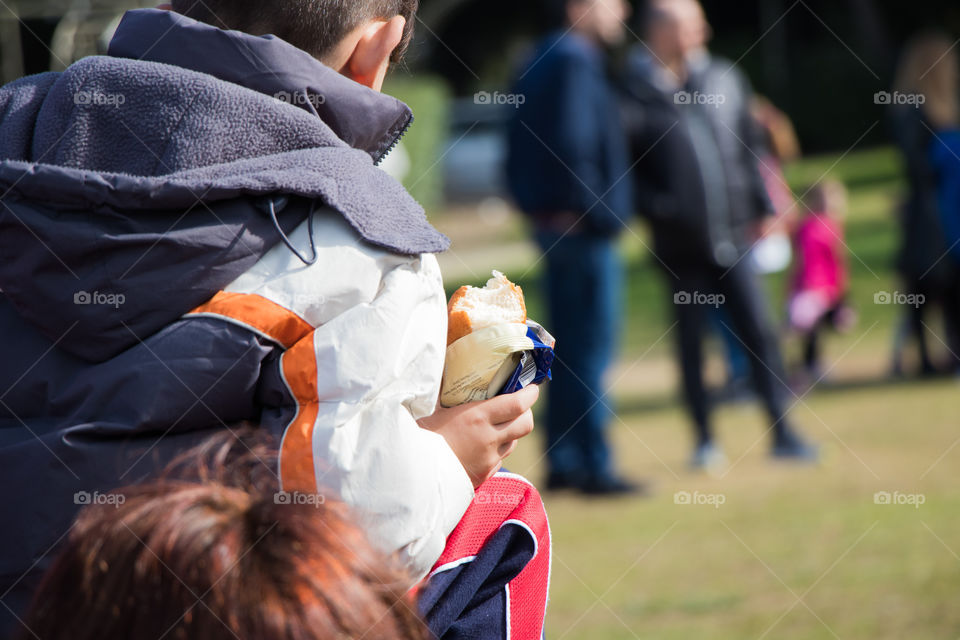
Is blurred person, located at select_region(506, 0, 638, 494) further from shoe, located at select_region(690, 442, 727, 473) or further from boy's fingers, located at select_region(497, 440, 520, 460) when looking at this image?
boy's fingers, located at select_region(497, 440, 520, 460)

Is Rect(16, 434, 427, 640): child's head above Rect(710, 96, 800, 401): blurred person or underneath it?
above

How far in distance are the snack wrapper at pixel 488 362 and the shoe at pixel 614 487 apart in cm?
379

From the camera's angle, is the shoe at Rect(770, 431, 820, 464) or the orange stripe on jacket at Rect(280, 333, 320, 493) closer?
the orange stripe on jacket at Rect(280, 333, 320, 493)

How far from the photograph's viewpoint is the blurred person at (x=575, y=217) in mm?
5590

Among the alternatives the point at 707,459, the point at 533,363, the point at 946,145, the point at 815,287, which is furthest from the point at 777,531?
the point at 815,287

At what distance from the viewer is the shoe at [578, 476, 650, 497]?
216 inches

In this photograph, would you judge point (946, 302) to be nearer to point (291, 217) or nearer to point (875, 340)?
point (875, 340)

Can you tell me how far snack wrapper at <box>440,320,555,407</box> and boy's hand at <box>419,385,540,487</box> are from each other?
2 centimetres

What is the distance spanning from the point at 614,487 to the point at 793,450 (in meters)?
1.02

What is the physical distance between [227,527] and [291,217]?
62 centimetres

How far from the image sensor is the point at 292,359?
1527mm

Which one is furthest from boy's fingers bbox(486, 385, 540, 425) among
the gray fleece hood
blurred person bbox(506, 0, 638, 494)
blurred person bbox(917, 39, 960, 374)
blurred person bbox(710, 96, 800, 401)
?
blurred person bbox(917, 39, 960, 374)

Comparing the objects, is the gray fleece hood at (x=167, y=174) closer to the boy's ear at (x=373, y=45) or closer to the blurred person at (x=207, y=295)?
the blurred person at (x=207, y=295)

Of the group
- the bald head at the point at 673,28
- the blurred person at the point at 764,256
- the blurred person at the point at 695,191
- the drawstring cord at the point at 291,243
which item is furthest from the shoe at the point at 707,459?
the drawstring cord at the point at 291,243
